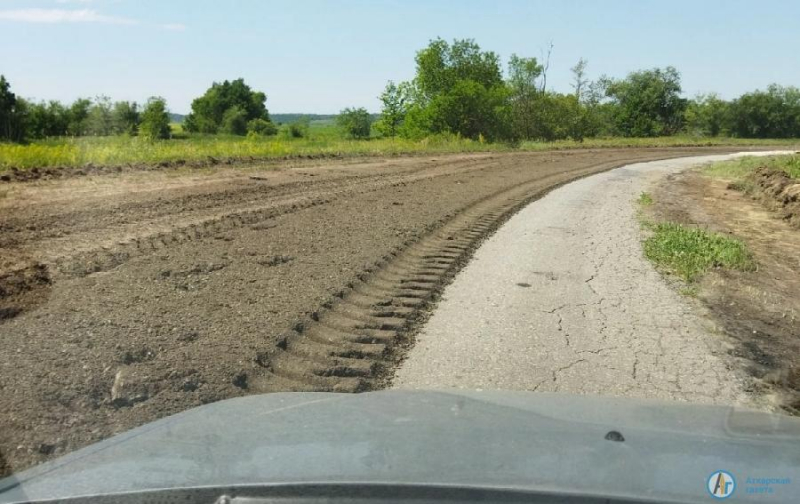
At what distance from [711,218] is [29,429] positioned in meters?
14.9

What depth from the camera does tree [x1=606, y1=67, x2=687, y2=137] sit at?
8019 centimetres

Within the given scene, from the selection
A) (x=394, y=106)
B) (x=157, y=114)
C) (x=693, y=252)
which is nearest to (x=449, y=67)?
(x=394, y=106)

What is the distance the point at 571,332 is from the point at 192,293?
3.76 m

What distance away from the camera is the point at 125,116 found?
43281 millimetres

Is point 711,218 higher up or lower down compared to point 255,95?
lower down

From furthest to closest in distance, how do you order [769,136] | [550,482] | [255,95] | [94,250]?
[255,95]
[769,136]
[94,250]
[550,482]

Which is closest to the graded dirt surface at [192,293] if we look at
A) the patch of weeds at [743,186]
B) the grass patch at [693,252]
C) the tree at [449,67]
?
the grass patch at [693,252]

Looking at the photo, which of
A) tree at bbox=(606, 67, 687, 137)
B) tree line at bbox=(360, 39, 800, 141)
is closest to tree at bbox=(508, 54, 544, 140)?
tree line at bbox=(360, 39, 800, 141)

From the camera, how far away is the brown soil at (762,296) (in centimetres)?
597

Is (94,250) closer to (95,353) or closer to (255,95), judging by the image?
(95,353)

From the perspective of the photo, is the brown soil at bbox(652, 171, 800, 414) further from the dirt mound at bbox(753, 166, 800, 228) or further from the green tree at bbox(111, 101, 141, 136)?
the green tree at bbox(111, 101, 141, 136)

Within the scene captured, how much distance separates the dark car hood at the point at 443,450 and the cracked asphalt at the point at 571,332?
2197mm

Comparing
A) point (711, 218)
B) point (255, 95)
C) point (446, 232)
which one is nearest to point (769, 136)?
point (255, 95)

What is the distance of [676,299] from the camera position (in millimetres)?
8180
